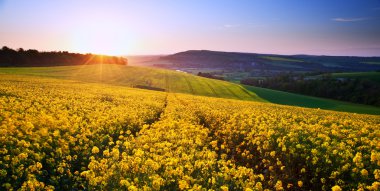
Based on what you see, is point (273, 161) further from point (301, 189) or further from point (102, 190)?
point (102, 190)

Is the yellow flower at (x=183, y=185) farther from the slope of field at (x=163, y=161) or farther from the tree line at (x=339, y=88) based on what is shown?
the tree line at (x=339, y=88)

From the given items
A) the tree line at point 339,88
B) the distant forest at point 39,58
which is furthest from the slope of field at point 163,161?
the distant forest at point 39,58

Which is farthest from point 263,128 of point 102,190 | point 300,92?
point 300,92

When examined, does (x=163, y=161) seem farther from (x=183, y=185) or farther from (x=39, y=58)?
(x=39, y=58)

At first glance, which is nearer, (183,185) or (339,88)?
(183,185)

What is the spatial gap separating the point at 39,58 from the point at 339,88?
307 ft

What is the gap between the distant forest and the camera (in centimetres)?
Answer: 9162

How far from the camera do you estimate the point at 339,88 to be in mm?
85688

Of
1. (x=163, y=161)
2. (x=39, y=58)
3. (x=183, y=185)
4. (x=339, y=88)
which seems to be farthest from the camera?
(x=39, y=58)

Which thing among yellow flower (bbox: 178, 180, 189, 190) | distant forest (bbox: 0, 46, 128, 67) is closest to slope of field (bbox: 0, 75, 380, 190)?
yellow flower (bbox: 178, 180, 189, 190)

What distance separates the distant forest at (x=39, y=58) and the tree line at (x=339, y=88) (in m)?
71.3

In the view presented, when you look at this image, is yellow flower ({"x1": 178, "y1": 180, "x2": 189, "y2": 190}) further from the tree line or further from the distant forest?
the distant forest

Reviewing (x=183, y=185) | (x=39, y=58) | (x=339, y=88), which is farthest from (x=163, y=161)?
(x=39, y=58)

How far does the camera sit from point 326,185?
9.33m
